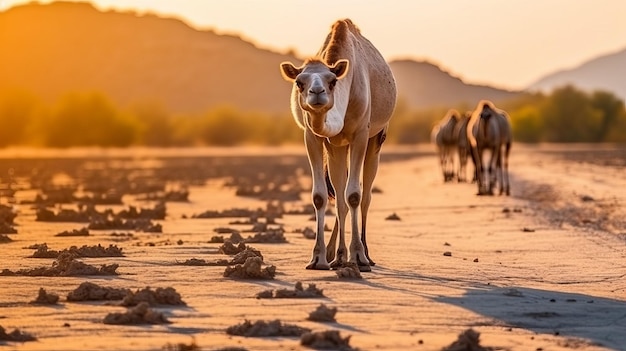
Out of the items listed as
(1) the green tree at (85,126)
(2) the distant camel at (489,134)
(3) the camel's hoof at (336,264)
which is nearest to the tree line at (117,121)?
(1) the green tree at (85,126)

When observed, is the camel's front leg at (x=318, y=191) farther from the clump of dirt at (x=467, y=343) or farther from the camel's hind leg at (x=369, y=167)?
the clump of dirt at (x=467, y=343)

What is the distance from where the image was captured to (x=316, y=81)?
12.3 m

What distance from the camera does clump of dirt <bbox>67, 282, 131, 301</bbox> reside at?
431 inches

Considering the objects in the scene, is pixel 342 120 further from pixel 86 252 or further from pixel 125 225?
pixel 125 225

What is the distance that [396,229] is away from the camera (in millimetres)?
19969

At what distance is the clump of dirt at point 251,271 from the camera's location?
12469mm

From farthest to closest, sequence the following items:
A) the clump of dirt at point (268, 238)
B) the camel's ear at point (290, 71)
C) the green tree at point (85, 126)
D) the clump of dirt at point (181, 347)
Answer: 1. the green tree at point (85, 126)
2. the clump of dirt at point (268, 238)
3. the camel's ear at point (290, 71)
4. the clump of dirt at point (181, 347)

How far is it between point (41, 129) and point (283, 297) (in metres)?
107

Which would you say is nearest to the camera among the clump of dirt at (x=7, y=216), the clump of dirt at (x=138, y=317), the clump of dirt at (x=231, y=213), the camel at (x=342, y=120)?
the clump of dirt at (x=138, y=317)

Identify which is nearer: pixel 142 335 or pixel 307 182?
pixel 142 335

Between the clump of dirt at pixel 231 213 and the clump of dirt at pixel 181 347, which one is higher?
the clump of dirt at pixel 231 213

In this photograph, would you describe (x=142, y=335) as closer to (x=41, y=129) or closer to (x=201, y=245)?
(x=201, y=245)

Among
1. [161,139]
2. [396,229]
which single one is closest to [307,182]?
[396,229]

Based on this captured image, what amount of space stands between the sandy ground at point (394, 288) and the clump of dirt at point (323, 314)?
0.24 ft
